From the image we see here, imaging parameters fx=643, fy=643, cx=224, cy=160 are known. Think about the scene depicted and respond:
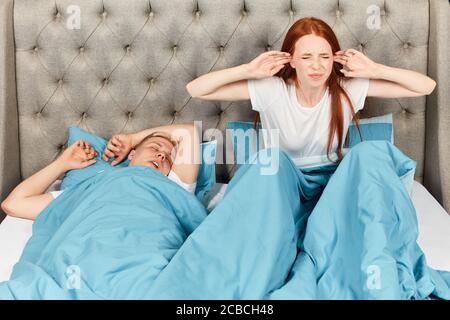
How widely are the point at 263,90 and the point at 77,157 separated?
0.64 meters

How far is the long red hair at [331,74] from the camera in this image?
1.83 metres

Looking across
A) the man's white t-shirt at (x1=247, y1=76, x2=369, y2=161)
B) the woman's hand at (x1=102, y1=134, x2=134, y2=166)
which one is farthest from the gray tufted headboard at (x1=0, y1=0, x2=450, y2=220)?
the man's white t-shirt at (x1=247, y1=76, x2=369, y2=161)

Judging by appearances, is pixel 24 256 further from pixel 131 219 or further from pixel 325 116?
pixel 325 116

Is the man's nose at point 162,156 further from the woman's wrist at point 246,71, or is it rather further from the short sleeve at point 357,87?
the short sleeve at point 357,87

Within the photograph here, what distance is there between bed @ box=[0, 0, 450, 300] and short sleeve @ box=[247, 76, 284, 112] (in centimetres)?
23

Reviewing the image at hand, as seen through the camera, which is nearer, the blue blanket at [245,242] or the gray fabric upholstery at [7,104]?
the blue blanket at [245,242]

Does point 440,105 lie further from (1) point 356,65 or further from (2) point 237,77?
(2) point 237,77

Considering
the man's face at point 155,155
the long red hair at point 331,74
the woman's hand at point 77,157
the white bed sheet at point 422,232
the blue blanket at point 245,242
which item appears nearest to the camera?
the blue blanket at point 245,242

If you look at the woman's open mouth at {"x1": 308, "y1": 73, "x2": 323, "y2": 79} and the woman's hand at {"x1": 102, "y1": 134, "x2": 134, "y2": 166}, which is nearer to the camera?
the woman's open mouth at {"x1": 308, "y1": 73, "x2": 323, "y2": 79}

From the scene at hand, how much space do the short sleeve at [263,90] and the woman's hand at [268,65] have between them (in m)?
0.06

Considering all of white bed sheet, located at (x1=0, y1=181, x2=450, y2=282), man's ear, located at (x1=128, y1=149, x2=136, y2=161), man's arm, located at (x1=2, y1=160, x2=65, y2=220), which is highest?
man's ear, located at (x1=128, y1=149, x2=136, y2=161)

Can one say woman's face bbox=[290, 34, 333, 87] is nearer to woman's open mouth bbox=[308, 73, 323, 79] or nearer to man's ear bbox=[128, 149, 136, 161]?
woman's open mouth bbox=[308, 73, 323, 79]

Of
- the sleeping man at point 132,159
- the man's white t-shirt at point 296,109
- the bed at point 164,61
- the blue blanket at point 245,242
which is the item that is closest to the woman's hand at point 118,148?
the sleeping man at point 132,159

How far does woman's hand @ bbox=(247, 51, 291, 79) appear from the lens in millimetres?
1858
